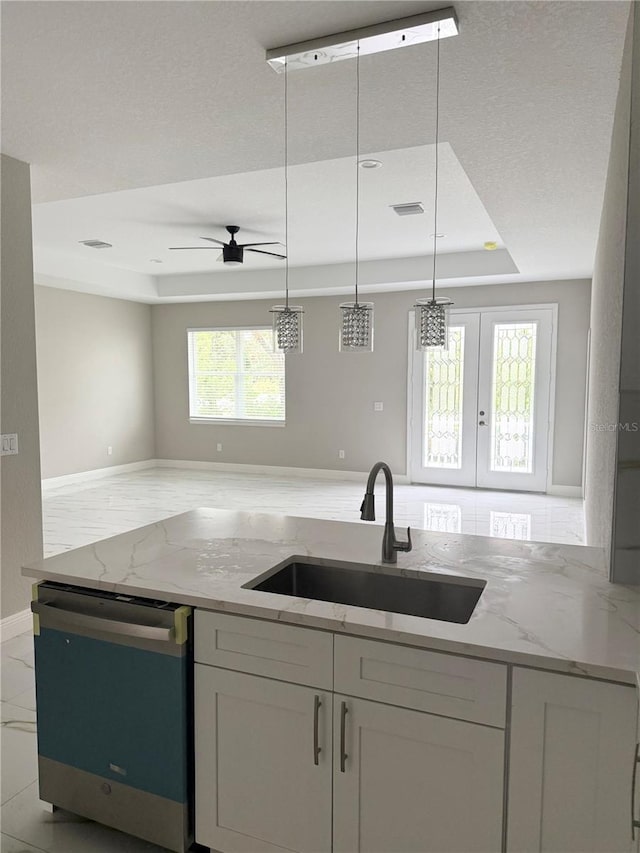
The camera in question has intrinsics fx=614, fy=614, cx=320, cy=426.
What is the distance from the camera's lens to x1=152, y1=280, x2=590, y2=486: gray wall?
301 inches

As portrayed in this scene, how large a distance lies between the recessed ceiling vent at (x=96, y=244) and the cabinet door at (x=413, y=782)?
6.46m

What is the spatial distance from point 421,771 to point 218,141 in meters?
2.97

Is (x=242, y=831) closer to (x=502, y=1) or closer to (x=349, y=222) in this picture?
(x=502, y=1)

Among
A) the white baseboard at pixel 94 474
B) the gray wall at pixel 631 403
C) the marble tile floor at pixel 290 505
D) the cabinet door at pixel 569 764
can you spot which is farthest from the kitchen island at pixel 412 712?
the white baseboard at pixel 94 474

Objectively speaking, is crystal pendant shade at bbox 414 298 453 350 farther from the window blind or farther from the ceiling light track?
the window blind

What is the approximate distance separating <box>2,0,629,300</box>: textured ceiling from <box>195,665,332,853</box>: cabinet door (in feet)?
7.07

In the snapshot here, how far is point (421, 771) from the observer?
5.02 feet

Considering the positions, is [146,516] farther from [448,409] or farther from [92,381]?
[448,409]

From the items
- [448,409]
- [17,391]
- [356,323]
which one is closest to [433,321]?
[356,323]

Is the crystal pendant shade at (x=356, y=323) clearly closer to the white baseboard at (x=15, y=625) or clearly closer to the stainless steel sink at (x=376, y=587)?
the stainless steel sink at (x=376, y=587)

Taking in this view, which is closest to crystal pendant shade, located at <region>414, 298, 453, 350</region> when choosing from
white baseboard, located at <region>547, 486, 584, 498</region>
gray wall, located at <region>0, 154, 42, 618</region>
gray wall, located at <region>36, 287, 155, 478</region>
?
gray wall, located at <region>0, 154, 42, 618</region>

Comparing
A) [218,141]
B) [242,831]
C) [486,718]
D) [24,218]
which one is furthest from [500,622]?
[24,218]

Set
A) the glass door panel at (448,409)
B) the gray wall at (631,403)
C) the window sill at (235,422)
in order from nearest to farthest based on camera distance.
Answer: the gray wall at (631,403), the glass door panel at (448,409), the window sill at (235,422)

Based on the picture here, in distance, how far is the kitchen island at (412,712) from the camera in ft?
4.50
